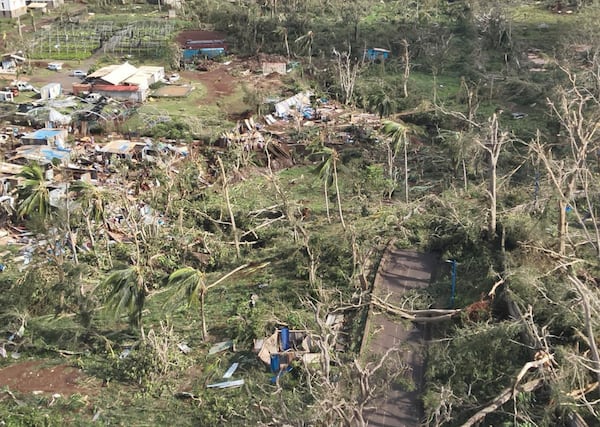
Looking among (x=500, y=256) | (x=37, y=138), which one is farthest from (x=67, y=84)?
(x=500, y=256)

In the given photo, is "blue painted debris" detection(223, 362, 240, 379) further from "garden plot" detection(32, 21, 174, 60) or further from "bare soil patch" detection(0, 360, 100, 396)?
"garden plot" detection(32, 21, 174, 60)

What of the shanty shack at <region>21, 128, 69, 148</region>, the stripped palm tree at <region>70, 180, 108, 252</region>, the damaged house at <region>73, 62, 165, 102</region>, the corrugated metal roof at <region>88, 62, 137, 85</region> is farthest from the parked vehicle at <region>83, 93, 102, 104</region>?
the stripped palm tree at <region>70, 180, 108, 252</region>

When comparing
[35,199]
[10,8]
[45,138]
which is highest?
[10,8]

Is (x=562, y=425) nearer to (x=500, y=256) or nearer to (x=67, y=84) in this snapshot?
(x=500, y=256)

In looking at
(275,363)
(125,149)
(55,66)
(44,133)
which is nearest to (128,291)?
(275,363)

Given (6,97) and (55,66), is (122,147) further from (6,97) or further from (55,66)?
(55,66)
